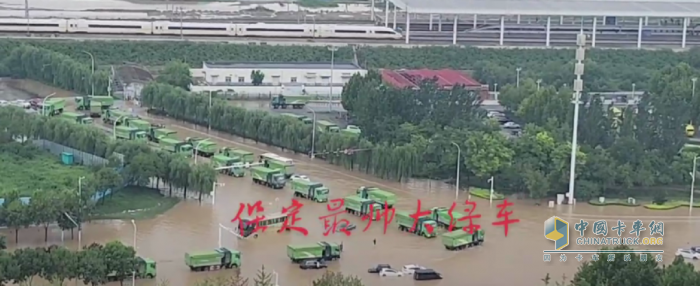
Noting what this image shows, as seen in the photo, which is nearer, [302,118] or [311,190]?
[311,190]

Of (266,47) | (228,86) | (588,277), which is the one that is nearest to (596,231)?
(588,277)

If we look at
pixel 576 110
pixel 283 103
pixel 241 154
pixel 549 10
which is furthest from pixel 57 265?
pixel 549 10

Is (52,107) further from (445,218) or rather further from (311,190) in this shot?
(445,218)

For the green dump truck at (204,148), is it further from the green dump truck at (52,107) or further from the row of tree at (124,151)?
the green dump truck at (52,107)

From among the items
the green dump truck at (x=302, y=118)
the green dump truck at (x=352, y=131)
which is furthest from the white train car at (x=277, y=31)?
the green dump truck at (x=352, y=131)

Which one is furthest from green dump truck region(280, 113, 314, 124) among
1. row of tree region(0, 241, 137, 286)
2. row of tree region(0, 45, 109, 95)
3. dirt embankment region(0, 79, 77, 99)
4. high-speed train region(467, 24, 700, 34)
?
high-speed train region(467, 24, 700, 34)

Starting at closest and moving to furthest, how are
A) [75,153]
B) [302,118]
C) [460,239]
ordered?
[460,239], [75,153], [302,118]

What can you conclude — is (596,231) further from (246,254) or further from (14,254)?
(14,254)

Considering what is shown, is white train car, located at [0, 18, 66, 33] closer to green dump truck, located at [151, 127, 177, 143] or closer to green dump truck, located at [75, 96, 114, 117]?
green dump truck, located at [75, 96, 114, 117]
